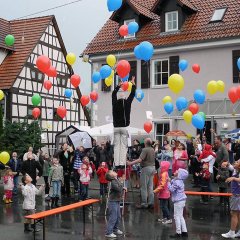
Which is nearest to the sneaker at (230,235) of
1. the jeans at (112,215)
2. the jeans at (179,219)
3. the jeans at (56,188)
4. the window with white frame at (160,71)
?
the jeans at (179,219)

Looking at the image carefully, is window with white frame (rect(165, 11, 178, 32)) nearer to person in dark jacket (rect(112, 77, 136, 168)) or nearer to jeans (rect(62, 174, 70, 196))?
jeans (rect(62, 174, 70, 196))

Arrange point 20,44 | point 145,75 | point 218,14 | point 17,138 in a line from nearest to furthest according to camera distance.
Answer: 1. point 218,14
2. point 145,75
3. point 17,138
4. point 20,44

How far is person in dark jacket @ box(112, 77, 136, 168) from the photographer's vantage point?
11.2 metres

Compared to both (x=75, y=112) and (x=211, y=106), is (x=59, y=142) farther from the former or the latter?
(x=211, y=106)

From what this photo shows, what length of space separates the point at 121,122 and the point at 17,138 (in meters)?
17.4

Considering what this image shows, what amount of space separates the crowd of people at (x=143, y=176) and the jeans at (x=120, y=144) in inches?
13.2

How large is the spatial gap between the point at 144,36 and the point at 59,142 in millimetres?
10189

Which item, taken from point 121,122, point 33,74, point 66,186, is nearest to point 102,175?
point 66,186

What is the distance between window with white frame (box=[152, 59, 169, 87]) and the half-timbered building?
1000 centimetres

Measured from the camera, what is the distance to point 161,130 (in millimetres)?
24281

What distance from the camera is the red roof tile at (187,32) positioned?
22875 millimetres

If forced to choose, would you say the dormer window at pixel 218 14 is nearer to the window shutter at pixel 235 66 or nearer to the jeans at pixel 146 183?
the window shutter at pixel 235 66

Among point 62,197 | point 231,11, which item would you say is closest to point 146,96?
point 231,11

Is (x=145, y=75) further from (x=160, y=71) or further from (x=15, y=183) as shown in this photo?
(x=15, y=183)
